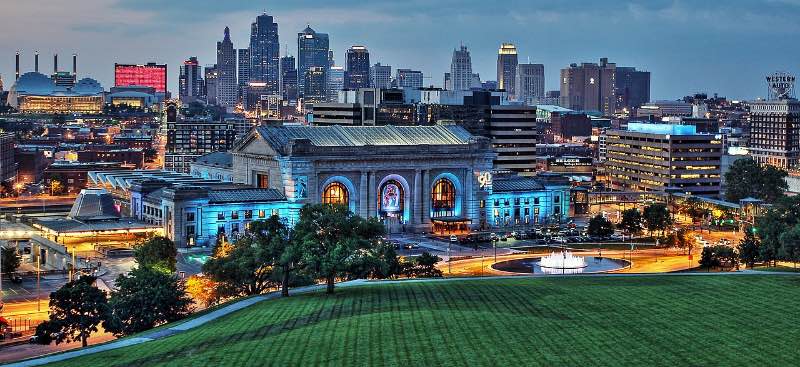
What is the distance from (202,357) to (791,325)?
1315 inches

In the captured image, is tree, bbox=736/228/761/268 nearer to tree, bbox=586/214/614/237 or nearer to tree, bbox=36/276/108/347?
tree, bbox=586/214/614/237

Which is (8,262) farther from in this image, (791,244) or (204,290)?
(791,244)

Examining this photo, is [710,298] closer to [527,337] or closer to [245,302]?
[527,337]

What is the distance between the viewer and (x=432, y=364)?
190 ft

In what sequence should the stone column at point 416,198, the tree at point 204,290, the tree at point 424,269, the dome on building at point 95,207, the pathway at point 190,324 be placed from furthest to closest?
the stone column at point 416,198, the dome on building at point 95,207, the tree at point 424,269, the tree at point 204,290, the pathway at point 190,324

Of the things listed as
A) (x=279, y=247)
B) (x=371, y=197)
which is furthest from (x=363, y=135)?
(x=279, y=247)

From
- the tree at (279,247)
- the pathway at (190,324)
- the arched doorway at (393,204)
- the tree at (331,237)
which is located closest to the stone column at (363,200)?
the arched doorway at (393,204)

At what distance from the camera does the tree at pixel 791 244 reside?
341 feet

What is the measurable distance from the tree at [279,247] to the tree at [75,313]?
12884mm

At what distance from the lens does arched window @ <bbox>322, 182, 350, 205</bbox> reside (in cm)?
16750

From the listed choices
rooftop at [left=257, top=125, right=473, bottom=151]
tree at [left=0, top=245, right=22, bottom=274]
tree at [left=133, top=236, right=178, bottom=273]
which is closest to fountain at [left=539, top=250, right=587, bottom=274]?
tree at [left=133, top=236, right=178, bottom=273]

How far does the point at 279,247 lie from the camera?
8919 centimetres

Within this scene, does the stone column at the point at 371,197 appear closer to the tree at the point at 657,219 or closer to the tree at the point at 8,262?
the tree at the point at 657,219

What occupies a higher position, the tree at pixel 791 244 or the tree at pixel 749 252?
the tree at pixel 791 244
